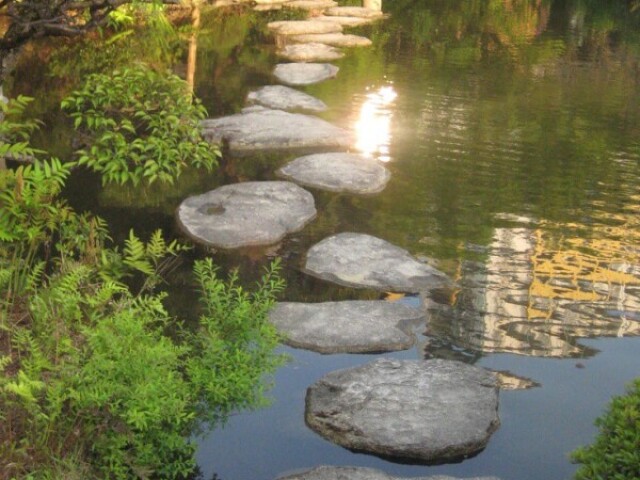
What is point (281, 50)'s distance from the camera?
48.3ft

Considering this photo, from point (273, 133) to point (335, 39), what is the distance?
694cm

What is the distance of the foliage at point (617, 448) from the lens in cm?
312

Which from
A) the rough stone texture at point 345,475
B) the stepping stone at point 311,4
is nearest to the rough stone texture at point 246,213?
the rough stone texture at point 345,475

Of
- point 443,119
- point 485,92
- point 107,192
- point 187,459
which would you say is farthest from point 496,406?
point 485,92

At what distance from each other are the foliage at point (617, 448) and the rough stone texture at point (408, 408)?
1142 millimetres

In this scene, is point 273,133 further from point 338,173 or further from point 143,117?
point 143,117

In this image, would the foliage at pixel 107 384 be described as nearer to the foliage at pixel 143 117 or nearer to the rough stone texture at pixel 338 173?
the foliage at pixel 143 117

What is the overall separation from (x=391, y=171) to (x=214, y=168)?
1.58 meters

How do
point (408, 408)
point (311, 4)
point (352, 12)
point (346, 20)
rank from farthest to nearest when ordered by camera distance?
point (311, 4), point (352, 12), point (346, 20), point (408, 408)

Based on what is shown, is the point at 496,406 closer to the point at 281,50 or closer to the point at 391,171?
the point at 391,171

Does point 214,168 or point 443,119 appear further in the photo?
point 443,119

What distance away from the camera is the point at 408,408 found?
460 centimetres

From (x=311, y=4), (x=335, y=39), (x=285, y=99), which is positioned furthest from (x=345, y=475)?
(x=311, y=4)

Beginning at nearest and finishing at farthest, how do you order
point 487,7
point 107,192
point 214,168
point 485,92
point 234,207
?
point 234,207 → point 107,192 → point 214,168 → point 485,92 → point 487,7
